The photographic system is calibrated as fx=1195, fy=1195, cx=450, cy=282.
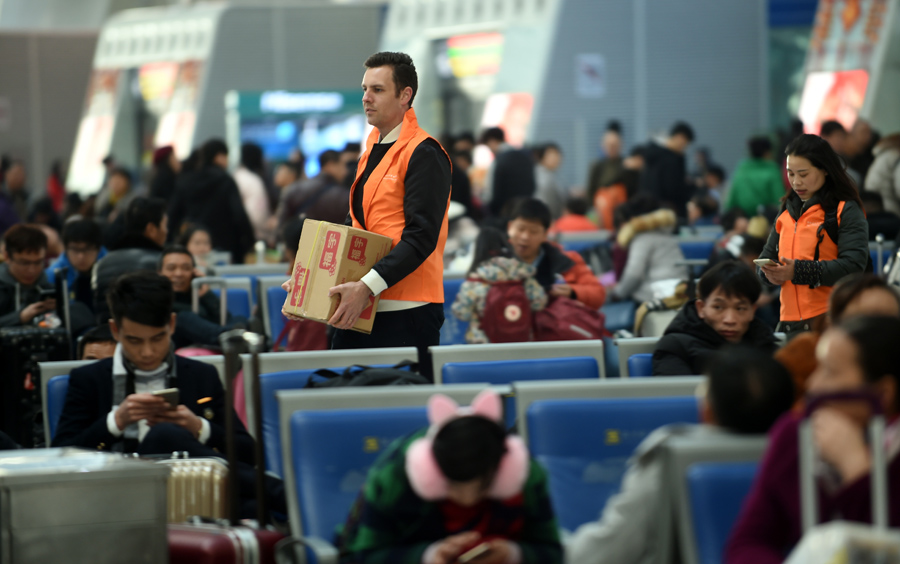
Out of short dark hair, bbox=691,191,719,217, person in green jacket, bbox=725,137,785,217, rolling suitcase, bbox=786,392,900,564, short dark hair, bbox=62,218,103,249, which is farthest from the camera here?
short dark hair, bbox=691,191,719,217

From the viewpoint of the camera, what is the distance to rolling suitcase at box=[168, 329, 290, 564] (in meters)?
3.01

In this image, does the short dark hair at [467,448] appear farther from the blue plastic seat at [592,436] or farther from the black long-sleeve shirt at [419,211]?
the black long-sleeve shirt at [419,211]

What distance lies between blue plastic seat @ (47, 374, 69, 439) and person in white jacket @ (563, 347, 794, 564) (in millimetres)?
2183

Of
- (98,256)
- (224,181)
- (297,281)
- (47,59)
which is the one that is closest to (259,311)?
(98,256)

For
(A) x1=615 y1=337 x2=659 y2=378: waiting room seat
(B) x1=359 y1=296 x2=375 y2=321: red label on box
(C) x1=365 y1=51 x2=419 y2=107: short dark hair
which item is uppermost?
(C) x1=365 y1=51 x2=419 y2=107: short dark hair

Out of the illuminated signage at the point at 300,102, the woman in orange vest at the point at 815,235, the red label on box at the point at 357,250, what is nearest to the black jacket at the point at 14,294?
the red label on box at the point at 357,250

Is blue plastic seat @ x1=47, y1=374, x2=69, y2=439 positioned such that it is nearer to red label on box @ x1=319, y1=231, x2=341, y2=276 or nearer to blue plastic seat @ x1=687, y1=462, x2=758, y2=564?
red label on box @ x1=319, y1=231, x2=341, y2=276

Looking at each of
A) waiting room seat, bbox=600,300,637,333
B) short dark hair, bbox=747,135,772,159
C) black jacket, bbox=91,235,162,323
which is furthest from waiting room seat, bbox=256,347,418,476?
short dark hair, bbox=747,135,772,159

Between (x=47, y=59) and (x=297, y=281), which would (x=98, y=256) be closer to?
(x=297, y=281)

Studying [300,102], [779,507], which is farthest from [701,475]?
[300,102]

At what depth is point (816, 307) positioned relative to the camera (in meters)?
4.56

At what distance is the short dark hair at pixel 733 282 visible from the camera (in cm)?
391

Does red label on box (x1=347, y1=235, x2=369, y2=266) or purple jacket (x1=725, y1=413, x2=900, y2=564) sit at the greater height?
red label on box (x1=347, y1=235, x2=369, y2=266)

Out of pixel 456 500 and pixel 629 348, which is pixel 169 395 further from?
pixel 629 348
